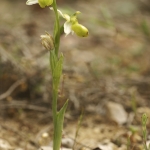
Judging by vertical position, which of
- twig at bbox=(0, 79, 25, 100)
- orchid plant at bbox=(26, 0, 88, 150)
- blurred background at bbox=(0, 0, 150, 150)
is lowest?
blurred background at bbox=(0, 0, 150, 150)

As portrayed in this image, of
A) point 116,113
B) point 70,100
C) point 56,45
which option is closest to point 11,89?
point 70,100

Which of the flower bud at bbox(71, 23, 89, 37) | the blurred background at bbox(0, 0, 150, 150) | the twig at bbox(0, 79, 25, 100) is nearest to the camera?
the flower bud at bbox(71, 23, 89, 37)

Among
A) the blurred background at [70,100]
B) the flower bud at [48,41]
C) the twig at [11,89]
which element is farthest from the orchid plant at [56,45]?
the twig at [11,89]

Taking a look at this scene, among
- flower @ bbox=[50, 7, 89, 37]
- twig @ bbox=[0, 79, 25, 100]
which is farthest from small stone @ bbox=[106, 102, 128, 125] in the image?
flower @ bbox=[50, 7, 89, 37]

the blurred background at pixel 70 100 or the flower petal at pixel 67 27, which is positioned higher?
the flower petal at pixel 67 27

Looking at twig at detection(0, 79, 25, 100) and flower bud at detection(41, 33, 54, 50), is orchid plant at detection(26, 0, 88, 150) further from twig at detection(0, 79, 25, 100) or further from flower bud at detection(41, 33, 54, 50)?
twig at detection(0, 79, 25, 100)

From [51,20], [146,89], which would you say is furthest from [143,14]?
[146,89]

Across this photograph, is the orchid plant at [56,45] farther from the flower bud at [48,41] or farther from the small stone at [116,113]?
the small stone at [116,113]

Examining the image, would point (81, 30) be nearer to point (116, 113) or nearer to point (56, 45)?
point (56, 45)

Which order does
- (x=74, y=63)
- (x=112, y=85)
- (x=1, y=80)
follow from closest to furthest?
(x=1, y=80) → (x=112, y=85) → (x=74, y=63)

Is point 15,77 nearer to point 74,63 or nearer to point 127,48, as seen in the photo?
point 74,63

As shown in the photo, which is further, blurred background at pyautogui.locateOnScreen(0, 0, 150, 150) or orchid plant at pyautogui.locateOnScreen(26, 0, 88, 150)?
blurred background at pyautogui.locateOnScreen(0, 0, 150, 150)
